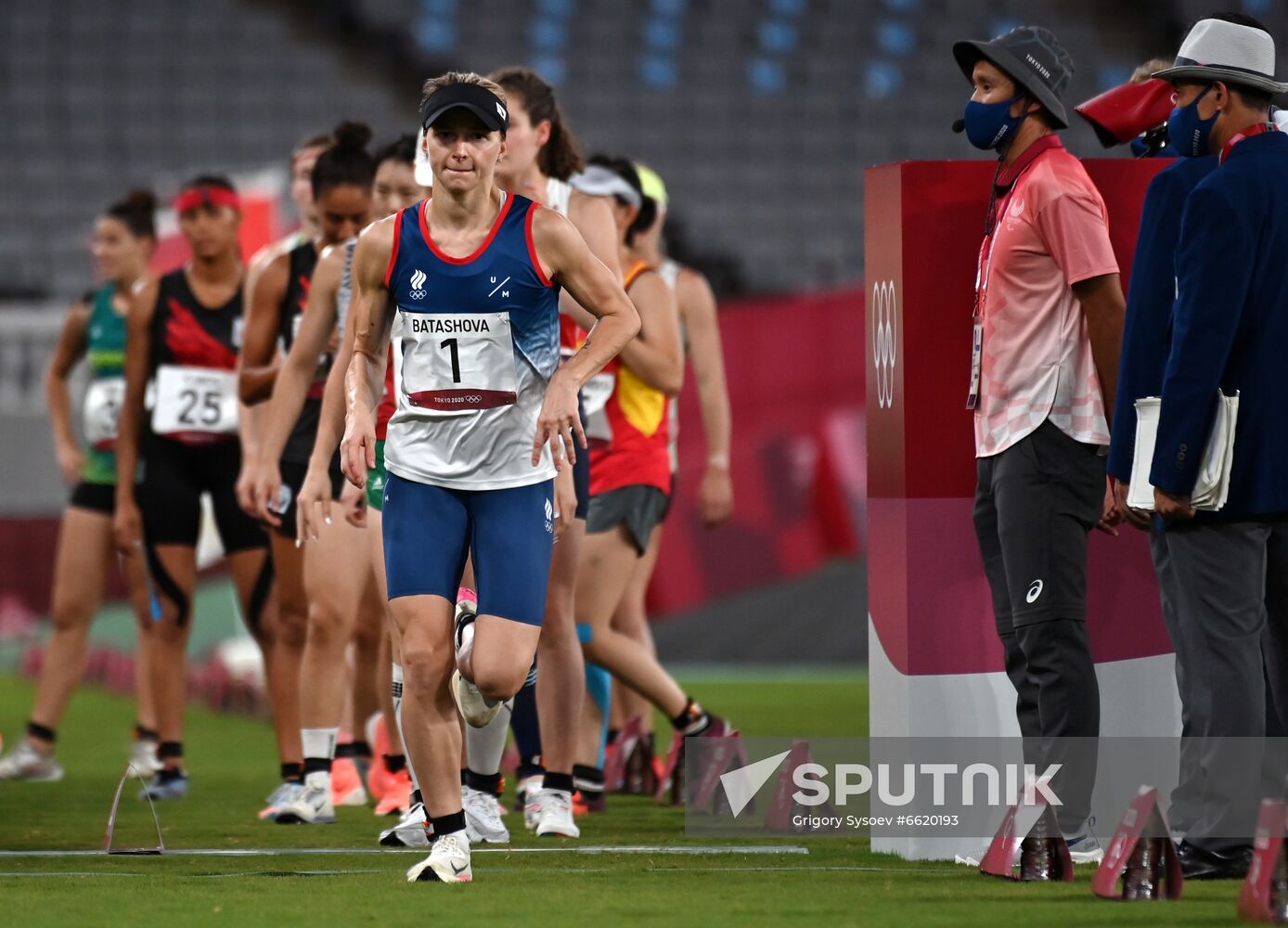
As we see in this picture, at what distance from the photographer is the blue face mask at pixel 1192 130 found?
4.65 metres

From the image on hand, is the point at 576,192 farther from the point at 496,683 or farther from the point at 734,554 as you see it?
the point at 734,554

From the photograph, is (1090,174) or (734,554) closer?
(1090,174)

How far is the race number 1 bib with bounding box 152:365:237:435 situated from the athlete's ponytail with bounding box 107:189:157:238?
1.57 m

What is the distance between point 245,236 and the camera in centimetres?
1473

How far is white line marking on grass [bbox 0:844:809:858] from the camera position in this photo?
17.9 feet

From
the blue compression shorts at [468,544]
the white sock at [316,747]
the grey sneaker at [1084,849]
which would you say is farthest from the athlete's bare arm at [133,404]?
the grey sneaker at [1084,849]

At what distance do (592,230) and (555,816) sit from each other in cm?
175

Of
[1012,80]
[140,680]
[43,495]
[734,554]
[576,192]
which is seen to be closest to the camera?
[1012,80]

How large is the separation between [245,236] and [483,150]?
1035 cm

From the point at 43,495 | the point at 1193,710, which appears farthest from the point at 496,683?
the point at 43,495

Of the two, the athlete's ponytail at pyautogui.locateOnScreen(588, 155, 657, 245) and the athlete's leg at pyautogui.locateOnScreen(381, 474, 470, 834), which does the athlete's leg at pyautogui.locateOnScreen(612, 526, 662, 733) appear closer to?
the athlete's ponytail at pyautogui.locateOnScreen(588, 155, 657, 245)

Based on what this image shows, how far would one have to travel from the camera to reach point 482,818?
564 cm

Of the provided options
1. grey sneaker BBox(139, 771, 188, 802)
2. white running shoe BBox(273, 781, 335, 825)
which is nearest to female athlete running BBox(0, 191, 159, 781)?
grey sneaker BBox(139, 771, 188, 802)

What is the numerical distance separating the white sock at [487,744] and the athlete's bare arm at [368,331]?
942 mm
